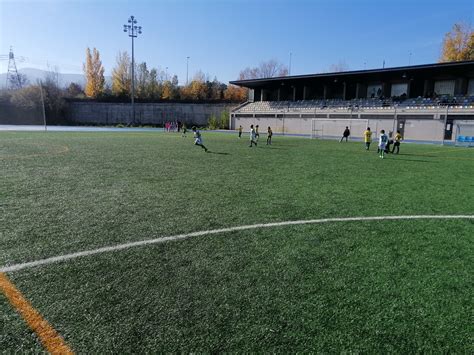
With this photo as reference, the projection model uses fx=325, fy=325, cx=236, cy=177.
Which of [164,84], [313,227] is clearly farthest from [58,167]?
[164,84]

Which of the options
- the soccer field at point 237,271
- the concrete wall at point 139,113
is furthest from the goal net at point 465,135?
the concrete wall at point 139,113

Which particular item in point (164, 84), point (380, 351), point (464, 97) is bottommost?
point (380, 351)

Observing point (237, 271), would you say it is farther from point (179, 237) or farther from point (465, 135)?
point (465, 135)

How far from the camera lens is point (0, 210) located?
581cm

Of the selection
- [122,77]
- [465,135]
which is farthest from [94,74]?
[465,135]

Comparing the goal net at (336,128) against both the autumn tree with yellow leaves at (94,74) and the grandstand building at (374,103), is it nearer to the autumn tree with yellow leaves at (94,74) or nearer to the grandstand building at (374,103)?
the grandstand building at (374,103)

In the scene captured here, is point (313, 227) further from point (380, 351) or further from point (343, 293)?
point (380, 351)

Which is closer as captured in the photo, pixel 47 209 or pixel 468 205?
pixel 47 209

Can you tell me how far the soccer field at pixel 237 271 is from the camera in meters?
2.63

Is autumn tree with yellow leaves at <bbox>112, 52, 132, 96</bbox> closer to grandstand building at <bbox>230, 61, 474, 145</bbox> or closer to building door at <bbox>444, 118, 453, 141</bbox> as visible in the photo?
grandstand building at <bbox>230, 61, 474, 145</bbox>

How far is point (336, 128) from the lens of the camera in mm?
43312

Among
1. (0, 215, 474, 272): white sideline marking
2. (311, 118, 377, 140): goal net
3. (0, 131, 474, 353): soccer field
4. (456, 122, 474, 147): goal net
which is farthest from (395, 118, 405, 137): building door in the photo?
(0, 215, 474, 272): white sideline marking

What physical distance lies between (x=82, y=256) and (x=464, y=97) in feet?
142

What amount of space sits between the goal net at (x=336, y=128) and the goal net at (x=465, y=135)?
422 inches
